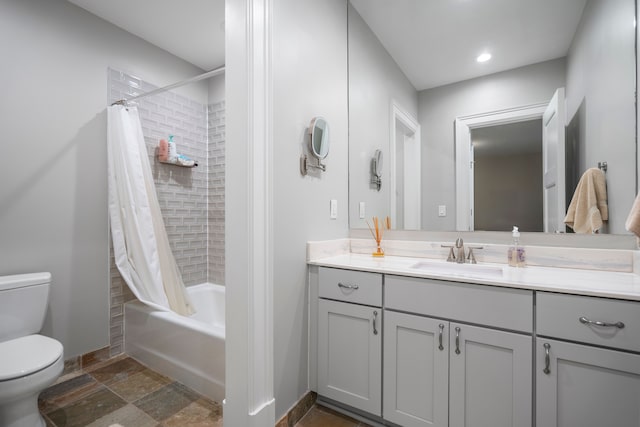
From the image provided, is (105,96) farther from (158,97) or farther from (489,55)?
(489,55)

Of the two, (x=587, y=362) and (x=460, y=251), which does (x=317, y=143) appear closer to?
(x=460, y=251)

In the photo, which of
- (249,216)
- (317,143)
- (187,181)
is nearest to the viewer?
(249,216)

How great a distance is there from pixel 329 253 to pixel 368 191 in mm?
573

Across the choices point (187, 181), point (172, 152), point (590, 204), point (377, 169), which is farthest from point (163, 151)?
point (590, 204)

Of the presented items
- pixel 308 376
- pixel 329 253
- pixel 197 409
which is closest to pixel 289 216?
pixel 329 253

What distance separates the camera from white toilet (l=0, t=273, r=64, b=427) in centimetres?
123

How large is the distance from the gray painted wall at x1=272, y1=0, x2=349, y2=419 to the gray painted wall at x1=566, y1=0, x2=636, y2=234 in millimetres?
1248

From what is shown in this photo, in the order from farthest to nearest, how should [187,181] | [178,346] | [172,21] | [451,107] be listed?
1. [187,181]
2. [172,21]
3. [178,346]
4. [451,107]

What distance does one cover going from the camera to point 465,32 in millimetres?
1641

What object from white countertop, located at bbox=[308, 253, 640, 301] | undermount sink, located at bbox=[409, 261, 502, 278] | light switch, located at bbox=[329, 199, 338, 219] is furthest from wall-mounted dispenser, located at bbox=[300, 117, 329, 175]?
undermount sink, located at bbox=[409, 261, 502, 278]

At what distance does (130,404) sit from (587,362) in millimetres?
2180

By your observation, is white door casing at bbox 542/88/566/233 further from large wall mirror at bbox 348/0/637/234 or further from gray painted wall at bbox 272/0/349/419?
gray painted wall at bbox 272/0/349/419

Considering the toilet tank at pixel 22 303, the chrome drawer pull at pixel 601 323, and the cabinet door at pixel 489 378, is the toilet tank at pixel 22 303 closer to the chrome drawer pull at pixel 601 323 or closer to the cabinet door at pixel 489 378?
the cabinet door at pixel 489 378

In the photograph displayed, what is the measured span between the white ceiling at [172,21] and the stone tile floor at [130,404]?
257cm
